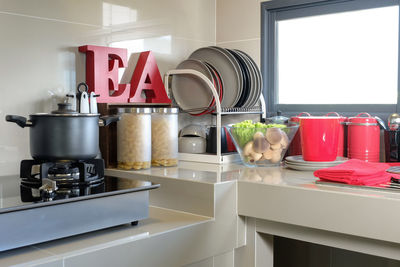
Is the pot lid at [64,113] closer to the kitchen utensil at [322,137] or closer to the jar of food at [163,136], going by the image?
the jar of food at [163,136]

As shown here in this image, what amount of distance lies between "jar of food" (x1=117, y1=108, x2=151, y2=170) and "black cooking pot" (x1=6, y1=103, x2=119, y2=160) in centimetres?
36

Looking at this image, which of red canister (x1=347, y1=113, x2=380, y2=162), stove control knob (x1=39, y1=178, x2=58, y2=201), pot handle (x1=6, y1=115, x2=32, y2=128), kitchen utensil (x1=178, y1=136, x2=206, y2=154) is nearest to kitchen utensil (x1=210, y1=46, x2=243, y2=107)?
kitchen utensil (x1=178, y1=136, x2=206, y2=154)

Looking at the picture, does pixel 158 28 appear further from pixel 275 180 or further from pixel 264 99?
pixel 275 180

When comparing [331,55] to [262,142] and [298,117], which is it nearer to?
[298,117]

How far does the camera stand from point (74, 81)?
1.81 m

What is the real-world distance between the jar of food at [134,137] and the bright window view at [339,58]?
85 centimetres

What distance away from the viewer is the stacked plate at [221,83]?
2.03 meters

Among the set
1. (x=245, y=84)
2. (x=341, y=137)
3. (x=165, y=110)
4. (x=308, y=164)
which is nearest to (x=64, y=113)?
(x=165, y=110)

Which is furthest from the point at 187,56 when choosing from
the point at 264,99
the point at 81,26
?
the point at 81,26

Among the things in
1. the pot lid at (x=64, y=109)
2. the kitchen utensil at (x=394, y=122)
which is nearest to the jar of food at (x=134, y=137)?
the pot lid at (x=64, y=109)

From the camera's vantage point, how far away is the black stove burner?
119cm

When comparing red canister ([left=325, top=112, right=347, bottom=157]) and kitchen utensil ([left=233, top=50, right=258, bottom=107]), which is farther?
kitchen utensil ([left=233, top=50, right=258, bottom=107])

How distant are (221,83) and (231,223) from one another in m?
0.75

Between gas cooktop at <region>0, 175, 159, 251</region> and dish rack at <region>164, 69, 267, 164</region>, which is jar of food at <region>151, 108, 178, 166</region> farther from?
gas cooktop at <region>0, 175, 159, 251</region>
